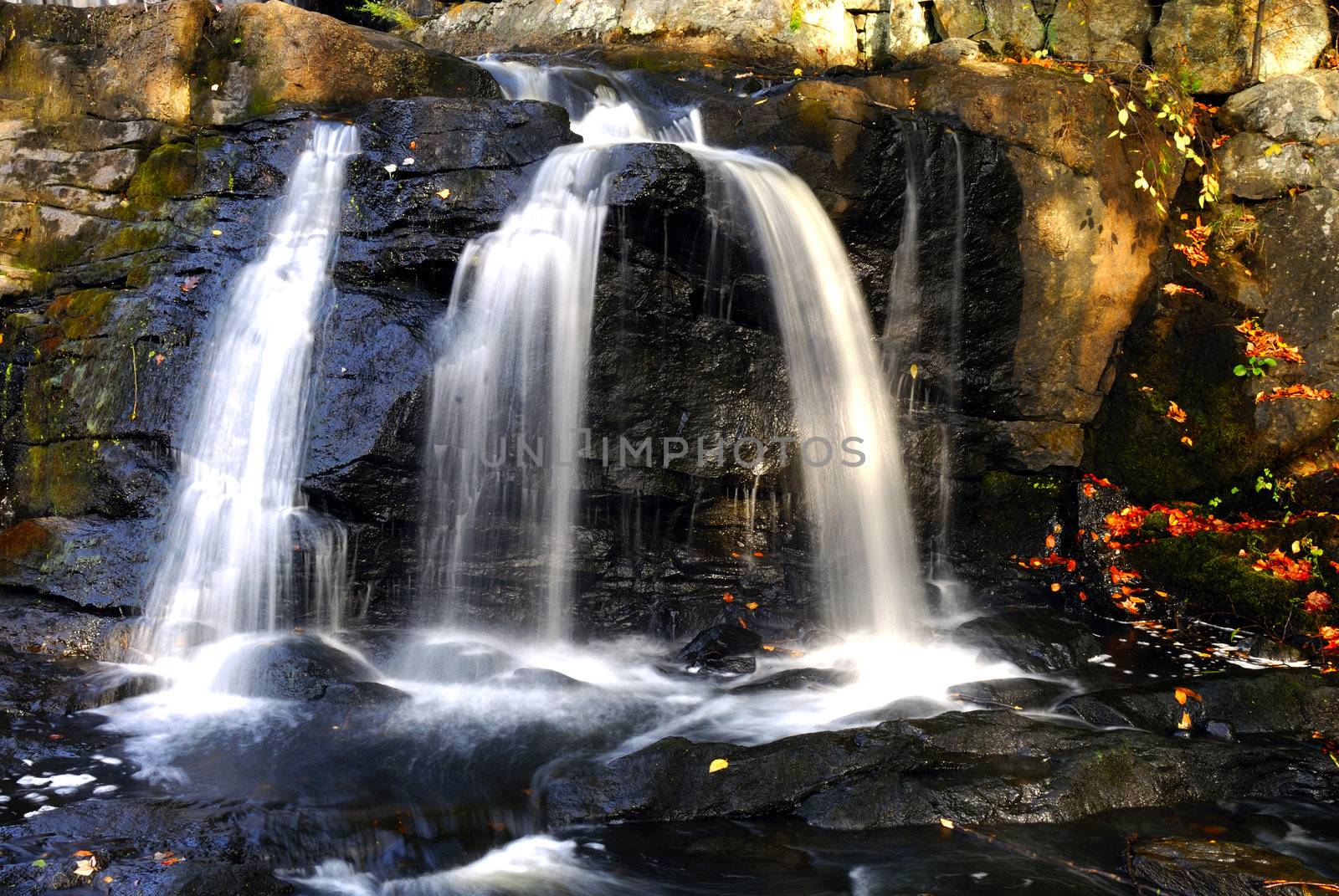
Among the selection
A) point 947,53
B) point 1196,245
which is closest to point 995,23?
point 947,53

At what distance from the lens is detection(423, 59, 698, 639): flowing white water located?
7.18m

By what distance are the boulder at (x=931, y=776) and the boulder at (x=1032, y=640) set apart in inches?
56.0

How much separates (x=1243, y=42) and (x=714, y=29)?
19.3 ft

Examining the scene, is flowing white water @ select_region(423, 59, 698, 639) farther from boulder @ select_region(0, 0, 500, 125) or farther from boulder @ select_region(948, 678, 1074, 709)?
boulder @ select_region(948, 678, 1074, 709)

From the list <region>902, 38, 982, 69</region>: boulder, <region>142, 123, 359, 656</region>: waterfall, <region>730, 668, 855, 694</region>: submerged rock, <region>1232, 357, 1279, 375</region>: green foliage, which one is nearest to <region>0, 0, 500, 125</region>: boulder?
<region>142, 123, 359, 656</region>: waterfall

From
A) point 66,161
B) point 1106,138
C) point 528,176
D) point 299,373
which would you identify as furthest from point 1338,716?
point 66,161

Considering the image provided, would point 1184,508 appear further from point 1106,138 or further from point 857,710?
point 857,710

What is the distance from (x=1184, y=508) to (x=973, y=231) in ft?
10.5

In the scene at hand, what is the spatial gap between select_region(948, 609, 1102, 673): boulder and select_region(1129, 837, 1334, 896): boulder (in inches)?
97.3

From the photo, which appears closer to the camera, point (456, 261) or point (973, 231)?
point (456, 261)

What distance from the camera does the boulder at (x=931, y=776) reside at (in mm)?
4770

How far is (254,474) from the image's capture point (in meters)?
7.05

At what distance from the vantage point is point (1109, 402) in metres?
9.03

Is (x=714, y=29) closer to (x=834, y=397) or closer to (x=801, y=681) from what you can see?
(x=834, y=397)
